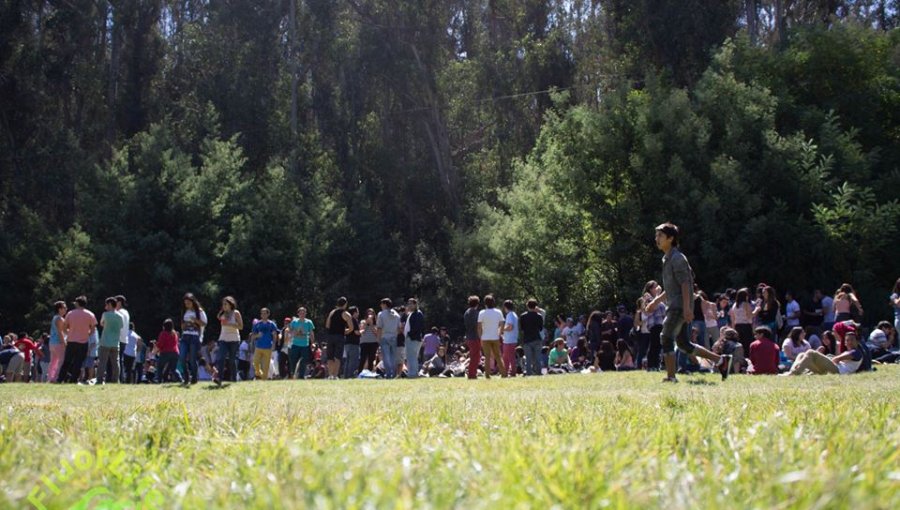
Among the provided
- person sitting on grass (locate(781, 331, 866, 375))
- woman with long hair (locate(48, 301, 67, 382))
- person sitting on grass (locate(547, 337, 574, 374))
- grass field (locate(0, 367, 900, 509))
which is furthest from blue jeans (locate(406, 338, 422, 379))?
grass field (locate(0, 367, 900, 509))

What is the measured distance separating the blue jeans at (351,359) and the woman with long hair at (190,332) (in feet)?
15.7

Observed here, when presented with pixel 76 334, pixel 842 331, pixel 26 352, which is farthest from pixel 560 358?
pixel 26 352

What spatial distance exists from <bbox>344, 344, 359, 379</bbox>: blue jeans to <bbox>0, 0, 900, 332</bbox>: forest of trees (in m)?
13.4

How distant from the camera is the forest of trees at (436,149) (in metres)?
34.5

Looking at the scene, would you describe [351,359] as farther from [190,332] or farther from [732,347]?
[732,347]

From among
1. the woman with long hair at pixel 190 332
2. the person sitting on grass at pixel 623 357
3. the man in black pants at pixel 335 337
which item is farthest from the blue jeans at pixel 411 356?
the woman with long hair at pixel 190 332

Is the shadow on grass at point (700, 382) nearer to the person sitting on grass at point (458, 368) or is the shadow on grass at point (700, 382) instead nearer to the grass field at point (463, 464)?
the grass field at point (463, 464)

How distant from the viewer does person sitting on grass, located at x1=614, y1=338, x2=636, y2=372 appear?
24.2 meters

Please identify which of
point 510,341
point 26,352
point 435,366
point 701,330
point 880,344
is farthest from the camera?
point 435,366

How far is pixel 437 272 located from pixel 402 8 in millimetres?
13494

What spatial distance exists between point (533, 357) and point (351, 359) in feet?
14.7

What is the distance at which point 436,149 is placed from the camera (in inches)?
2178

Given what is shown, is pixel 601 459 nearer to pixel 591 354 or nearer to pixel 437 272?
pixel 591 354

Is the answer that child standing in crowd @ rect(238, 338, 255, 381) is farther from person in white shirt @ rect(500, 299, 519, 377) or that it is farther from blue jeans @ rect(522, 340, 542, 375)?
blue jeans @ rect(522, 340, 542, 375)
